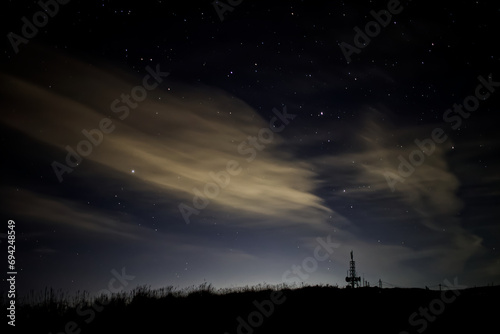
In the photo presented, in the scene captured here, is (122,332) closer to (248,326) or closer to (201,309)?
(201,309)

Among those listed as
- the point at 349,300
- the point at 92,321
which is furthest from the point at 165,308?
the point at 349,300

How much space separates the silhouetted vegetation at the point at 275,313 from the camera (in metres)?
10.2

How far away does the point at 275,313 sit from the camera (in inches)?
470

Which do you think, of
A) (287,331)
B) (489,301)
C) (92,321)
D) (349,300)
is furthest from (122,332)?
(489,301)

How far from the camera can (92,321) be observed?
11281mm

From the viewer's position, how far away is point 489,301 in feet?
35.6

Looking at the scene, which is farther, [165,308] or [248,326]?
[165,308]

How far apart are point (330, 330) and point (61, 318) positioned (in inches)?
358

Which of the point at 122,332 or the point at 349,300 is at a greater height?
the point at 349,300

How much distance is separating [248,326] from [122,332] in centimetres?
404

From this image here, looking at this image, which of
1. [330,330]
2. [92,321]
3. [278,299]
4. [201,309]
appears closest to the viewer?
[330,330]

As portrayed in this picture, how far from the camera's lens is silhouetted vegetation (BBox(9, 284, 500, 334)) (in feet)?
33.5

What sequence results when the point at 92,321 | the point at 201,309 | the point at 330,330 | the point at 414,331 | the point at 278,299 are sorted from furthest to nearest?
the point at 278,299 < the point at 201,309 < the point at 92,321 < the point at 330,330 < the point at 414,331

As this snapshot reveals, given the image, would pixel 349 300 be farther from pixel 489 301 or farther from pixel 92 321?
pixel 92 321
